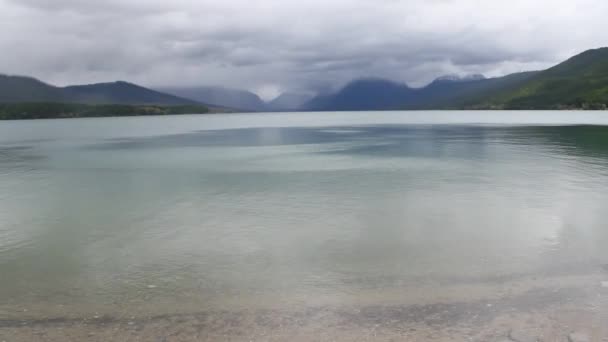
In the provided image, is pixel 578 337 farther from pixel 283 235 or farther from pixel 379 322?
pixel 283 235

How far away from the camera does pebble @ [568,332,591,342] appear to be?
12938mm

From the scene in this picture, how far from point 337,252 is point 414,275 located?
464 cm

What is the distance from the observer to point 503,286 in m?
17.1

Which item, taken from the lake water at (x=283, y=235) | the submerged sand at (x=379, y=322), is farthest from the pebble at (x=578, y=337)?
the lake water at (x=283, y=235)

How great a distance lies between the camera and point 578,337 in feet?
43.0

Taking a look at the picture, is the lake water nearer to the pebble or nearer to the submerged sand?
the submerged sand

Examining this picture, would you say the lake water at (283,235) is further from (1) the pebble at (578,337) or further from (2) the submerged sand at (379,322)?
(1) the pebble at (578,337)

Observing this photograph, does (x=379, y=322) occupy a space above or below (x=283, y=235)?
above

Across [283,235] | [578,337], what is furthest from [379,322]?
[283,235]

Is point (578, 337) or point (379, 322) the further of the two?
point (379, 322)

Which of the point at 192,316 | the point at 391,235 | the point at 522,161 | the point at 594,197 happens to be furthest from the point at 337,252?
the point at 522,161

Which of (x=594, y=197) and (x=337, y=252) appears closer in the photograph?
(x=337, y=252)

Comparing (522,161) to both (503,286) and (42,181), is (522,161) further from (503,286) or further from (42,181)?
(42,181)

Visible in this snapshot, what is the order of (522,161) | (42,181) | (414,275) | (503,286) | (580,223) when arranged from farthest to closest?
(522,161)
(42,181)
(580,223)
(414,275)
(503,286)
